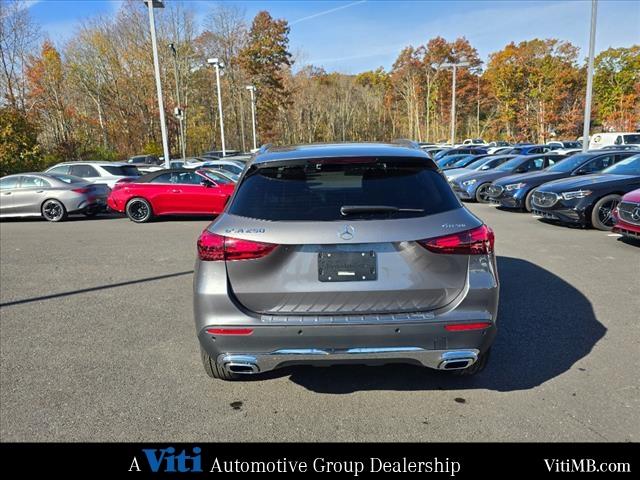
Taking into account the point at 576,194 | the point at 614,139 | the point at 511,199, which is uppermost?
the point at 614,139

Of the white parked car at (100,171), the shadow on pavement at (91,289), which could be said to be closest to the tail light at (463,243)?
the shadow on pavement at (91,289)

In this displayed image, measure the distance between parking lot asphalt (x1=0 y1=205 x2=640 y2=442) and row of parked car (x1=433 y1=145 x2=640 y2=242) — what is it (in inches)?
82.3

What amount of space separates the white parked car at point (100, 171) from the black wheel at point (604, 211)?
13924 mm

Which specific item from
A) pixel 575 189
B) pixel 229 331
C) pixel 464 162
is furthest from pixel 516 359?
pixel 464 162

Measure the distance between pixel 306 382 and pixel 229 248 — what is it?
4.35ft

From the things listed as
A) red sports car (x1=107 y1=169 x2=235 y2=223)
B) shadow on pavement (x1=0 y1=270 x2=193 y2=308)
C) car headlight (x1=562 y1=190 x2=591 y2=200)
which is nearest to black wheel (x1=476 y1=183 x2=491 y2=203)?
car headlight (x1=562 y1=190 x2=591 y2=200)

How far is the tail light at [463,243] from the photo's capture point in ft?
8.65

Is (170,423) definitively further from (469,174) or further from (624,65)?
(624,65)

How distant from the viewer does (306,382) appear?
3.40m

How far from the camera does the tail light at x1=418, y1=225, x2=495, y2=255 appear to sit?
8.65ft

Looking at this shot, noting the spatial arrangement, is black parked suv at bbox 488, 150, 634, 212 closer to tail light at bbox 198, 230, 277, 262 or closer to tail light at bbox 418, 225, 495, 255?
tail light at bbox 418, 225, 495, 255

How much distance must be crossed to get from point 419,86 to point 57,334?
71260 millimetres

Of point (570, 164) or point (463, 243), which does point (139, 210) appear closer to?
point (463, 243)

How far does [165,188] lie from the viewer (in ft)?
41.5
